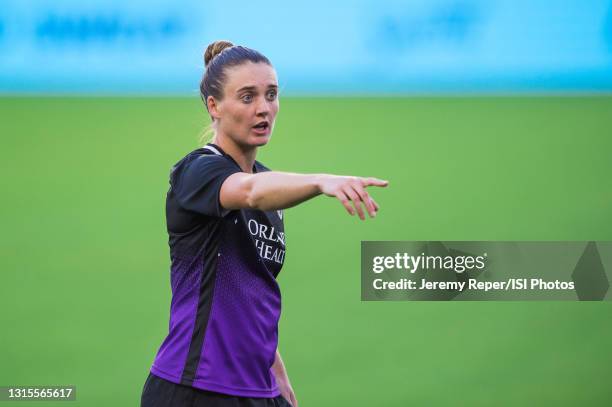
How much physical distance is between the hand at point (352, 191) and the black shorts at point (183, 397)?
2.34 ft

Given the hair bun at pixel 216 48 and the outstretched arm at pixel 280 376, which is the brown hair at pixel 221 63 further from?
the outstretched arm at pixel 280 376

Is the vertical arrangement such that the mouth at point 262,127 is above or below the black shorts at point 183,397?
above

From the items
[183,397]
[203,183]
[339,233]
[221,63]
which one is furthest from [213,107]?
[339,233]

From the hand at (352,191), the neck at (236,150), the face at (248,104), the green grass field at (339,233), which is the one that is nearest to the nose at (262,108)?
the face at (248,104)

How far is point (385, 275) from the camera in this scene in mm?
6023

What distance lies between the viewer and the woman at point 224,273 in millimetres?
2453

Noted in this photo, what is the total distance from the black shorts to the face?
0.64 metres

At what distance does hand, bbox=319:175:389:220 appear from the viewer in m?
1.93

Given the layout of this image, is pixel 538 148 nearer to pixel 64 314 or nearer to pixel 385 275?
pixel 385 275

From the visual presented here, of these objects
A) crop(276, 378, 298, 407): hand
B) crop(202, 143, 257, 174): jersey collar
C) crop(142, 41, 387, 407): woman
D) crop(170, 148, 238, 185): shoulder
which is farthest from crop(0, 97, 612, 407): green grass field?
crop(170, 148, 238, 185): shoulder

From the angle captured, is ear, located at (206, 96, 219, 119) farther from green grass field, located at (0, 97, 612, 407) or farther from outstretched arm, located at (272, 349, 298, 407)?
green grass field, located at (0, 97, 612, 407)

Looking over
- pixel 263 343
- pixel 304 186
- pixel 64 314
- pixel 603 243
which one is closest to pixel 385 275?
pixel 603 243

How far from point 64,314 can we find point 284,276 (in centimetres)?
133

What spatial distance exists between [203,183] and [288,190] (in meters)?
0.29
